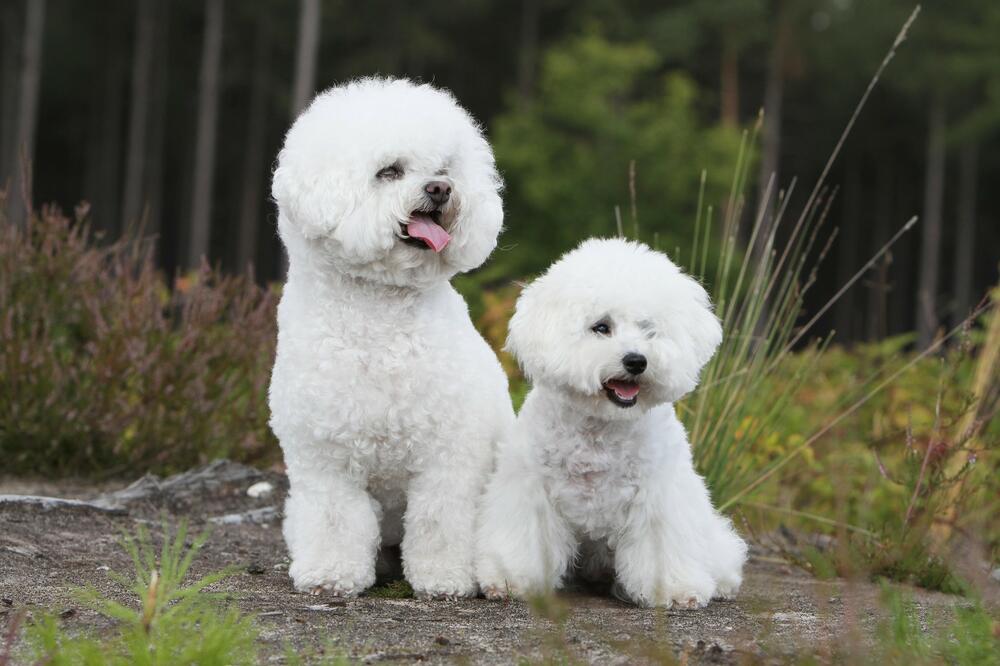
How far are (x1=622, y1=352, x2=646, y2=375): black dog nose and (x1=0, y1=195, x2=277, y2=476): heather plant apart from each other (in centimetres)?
271

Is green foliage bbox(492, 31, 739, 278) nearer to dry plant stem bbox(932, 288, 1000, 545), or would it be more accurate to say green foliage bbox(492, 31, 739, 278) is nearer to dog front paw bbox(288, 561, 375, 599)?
dry plant stem bbox(932, 288, 1000, 545)

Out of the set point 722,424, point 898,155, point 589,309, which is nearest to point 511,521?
point 589,309

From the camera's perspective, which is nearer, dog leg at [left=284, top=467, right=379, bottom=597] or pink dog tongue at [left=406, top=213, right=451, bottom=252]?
pink dog tongue at [left=406, top=213, right=451, bottom=252]

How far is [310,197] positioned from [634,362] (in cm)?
104

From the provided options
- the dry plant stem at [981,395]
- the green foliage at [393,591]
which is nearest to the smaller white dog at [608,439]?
the green foliage at [393,591]

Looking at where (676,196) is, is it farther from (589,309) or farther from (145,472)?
(589,309)

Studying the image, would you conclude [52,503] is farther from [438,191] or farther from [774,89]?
[774,89]

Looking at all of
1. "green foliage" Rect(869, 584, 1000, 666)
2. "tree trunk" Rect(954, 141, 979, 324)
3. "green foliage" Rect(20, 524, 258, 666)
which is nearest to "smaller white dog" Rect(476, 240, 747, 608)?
"green foliage" Rect(869, 584, 1000, 666)

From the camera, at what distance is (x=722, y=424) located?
465cm

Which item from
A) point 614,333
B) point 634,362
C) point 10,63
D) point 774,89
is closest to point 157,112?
point 10,63

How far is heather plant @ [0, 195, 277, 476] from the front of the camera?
521 centimetres

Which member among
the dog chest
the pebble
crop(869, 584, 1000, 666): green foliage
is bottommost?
the pebble

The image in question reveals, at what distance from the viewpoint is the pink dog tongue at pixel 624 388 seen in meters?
3.33

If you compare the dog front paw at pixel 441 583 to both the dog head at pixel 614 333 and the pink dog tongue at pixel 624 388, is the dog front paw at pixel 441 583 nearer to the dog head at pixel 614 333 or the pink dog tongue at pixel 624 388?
the dog head at pixel 614 333
